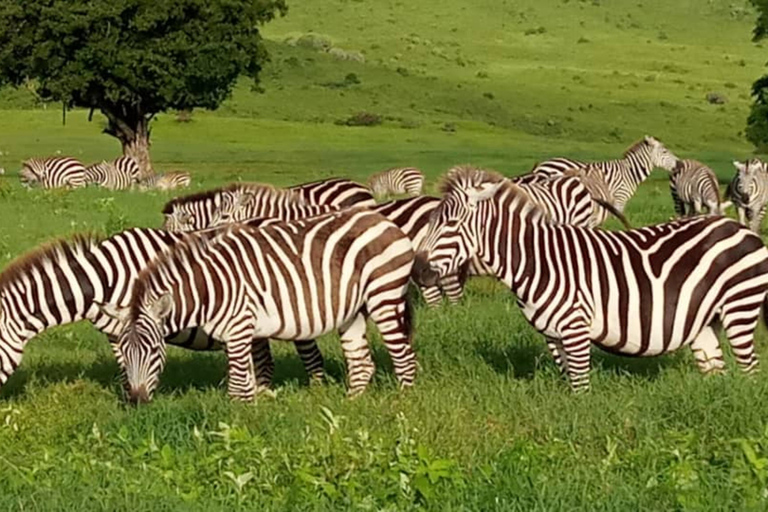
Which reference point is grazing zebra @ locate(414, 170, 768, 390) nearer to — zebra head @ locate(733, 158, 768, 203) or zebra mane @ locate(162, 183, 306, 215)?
zebra mane @ locate(162, 183, 306, 215)

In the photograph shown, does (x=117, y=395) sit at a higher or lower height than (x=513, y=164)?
higher

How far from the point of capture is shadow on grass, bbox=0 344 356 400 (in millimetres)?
9586

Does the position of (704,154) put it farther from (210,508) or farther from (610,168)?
(210,508)

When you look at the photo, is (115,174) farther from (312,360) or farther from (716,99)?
(716,99)

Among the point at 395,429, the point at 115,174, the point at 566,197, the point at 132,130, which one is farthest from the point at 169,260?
the point at 132,130

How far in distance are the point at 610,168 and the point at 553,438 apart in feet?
46.2

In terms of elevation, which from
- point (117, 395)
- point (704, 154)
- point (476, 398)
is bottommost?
point (704, 154)

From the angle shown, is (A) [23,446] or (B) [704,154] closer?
(A) [23,446]

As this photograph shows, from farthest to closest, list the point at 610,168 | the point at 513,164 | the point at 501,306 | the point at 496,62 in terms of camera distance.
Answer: the point at 496,62
the point at 513,164
the point at 610,168
the point at 501,306

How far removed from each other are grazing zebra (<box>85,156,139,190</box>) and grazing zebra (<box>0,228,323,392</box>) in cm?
2242

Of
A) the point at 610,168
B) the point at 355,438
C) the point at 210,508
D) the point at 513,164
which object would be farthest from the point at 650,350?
the point at 513,164

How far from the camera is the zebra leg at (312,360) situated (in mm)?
9484

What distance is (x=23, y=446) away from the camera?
7.61 meters

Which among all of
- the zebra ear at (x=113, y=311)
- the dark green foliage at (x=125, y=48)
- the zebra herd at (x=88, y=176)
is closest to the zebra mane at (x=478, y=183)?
the zebra ear at (x=113, y=311)
